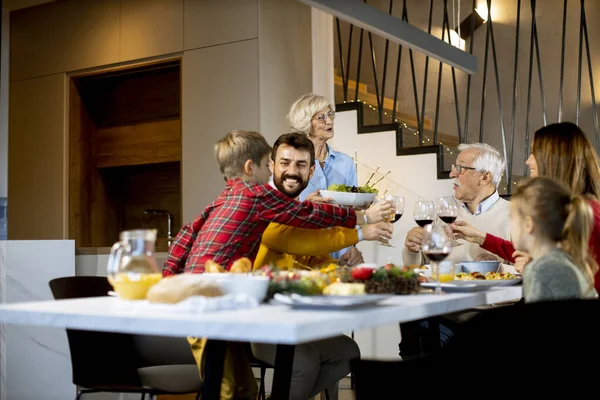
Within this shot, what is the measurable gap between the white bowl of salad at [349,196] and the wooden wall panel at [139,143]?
3458 millimetres

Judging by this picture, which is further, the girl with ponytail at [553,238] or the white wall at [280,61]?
the white wall at [280,61]

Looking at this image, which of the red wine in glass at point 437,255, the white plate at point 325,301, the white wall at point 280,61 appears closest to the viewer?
the white plate at point 325,301

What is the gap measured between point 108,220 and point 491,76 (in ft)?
12.8

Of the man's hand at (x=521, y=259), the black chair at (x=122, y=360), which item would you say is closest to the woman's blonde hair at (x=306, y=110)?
the man's hand at (x=521, y=259)

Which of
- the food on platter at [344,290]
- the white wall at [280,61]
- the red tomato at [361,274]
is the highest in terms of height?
the white wall at [280,61]

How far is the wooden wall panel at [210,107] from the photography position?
212 inches

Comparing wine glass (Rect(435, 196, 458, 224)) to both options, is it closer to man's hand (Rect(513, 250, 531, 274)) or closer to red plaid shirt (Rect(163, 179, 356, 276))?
man's hand (Rect(513, 250, 531, 274))

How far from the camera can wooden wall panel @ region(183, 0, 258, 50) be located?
17.7 feet

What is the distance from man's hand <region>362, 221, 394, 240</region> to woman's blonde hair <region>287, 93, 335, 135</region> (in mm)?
1425

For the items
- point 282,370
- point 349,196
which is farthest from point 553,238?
point 349,196

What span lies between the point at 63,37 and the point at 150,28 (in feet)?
2.98

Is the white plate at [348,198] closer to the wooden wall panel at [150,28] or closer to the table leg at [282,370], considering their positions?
the table leg at [282,370]

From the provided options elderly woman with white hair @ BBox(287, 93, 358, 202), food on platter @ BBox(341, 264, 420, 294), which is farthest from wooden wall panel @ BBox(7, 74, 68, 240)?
food on platter @ BBox(341, 264, 420, 294)

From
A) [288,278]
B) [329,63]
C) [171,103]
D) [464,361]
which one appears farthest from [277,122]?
[464,361]
